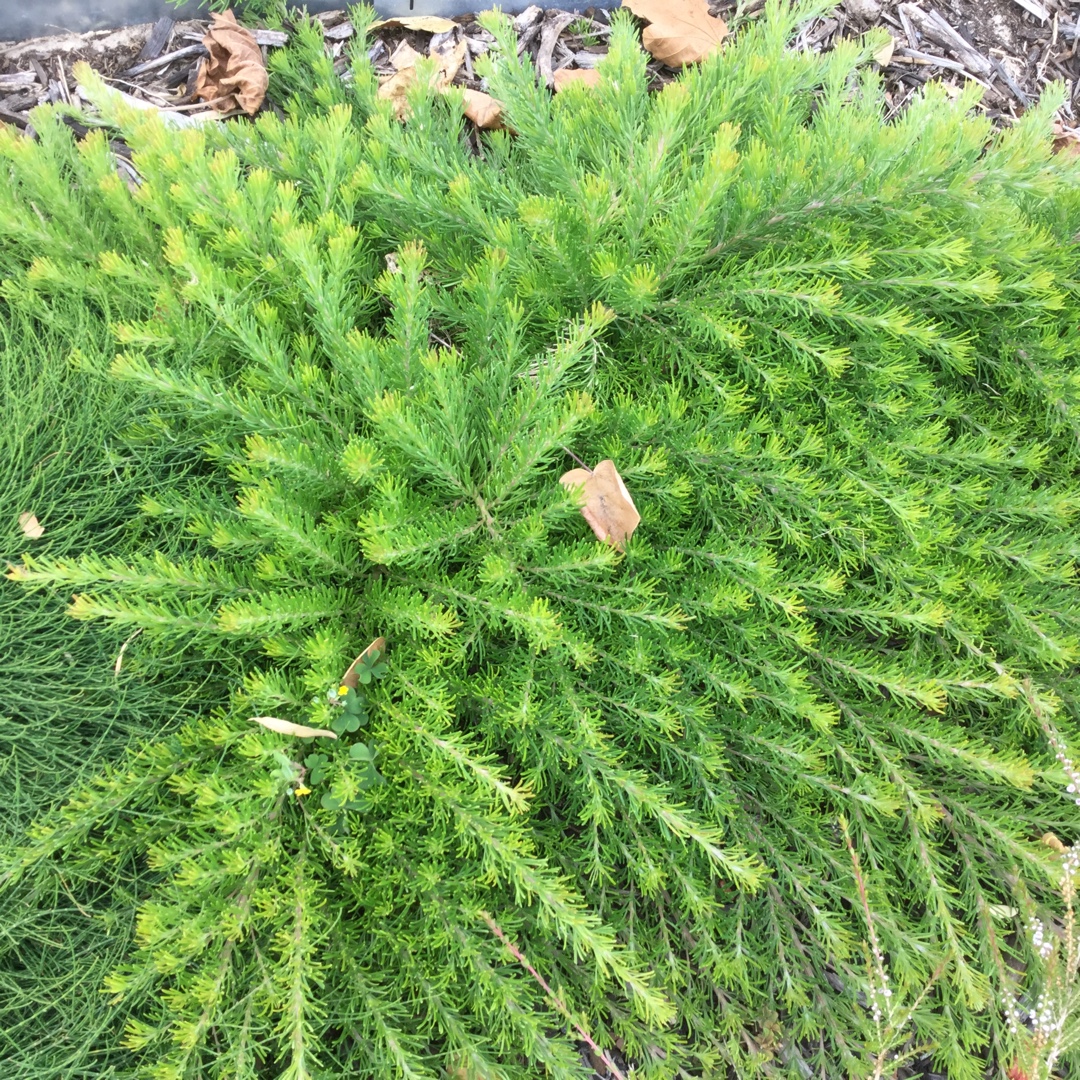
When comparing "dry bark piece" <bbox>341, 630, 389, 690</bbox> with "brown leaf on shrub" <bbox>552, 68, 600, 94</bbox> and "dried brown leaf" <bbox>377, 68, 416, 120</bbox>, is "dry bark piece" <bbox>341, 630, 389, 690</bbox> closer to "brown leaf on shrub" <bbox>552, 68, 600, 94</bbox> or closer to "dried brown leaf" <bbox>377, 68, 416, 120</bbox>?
"dried brown leaf" <bbox>377, 68, 416, 120</bbox>

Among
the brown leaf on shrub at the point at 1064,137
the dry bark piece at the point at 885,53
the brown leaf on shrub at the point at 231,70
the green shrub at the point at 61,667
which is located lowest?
the green shrub at the point at 61,667

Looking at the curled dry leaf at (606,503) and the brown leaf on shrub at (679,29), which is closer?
the curled dry leaf at (606,503)

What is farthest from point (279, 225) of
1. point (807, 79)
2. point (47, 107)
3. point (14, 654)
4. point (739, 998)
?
point (739, 998)

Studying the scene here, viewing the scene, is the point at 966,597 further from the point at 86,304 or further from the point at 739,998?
the point at 86,304

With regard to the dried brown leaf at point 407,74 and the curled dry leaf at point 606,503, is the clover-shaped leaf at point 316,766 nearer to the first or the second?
the curled dry leaf at point 606,503

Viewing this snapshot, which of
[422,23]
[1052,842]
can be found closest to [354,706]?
[1052,842]

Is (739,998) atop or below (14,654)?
below

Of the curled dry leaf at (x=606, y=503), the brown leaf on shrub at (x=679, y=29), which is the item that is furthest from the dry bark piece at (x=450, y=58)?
the curled dry leaf at (x=606, y=503)
